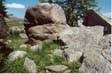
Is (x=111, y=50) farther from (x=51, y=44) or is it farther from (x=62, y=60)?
(x=51, y=44)

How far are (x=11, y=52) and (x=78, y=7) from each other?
26.9 m

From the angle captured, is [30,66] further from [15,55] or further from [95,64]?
[95,64]

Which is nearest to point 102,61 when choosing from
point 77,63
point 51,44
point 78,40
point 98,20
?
point 77,63

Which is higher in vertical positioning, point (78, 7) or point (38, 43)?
point (38, 43)

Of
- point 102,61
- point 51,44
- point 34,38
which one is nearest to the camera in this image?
point 102,61

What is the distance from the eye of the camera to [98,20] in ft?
60.2

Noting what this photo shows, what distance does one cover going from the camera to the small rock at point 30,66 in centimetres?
1200

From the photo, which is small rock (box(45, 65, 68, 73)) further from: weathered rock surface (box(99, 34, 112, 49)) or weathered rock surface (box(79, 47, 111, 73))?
weathered rock surface (box(99, 34, 112, 49))

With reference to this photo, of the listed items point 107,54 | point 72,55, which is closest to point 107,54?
point 107,54

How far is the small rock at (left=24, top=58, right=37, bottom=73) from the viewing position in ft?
39.4

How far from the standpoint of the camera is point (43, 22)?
17984 millimetres

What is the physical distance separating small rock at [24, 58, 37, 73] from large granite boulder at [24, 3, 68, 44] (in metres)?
4.33

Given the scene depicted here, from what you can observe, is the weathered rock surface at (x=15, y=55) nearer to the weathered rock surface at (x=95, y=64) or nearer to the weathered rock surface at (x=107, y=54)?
the weathered rock surface at (x=95, y=64)

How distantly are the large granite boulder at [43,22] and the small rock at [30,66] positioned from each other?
14.2 ft
